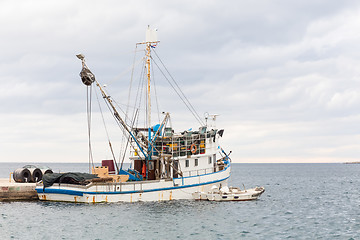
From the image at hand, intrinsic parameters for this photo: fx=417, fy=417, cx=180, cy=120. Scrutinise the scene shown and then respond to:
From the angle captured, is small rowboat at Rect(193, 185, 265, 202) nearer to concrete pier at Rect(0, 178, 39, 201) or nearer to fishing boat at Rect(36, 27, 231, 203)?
fishing boat at Rect(36, 27, 231, 203)

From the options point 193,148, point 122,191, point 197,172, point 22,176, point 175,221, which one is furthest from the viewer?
point 22,176

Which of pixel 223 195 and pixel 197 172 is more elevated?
pixel 197 172

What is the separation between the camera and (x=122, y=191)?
38125 mm

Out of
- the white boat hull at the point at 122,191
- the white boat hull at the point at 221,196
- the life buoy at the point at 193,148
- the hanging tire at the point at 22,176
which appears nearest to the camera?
the white boat hull at the point at 122,191

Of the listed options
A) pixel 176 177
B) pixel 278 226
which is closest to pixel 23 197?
pixel 176 177

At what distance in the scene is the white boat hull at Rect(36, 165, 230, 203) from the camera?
37562 mm

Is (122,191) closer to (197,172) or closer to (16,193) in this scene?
(197,172)

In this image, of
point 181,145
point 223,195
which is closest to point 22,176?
point 181,145

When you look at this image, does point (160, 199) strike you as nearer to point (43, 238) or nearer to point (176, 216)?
point (176, 216)

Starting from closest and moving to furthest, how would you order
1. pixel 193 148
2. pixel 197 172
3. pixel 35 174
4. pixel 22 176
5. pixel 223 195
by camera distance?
pixel 223 195, pixel 193 148, pixel 197 172, pixel 22 176, pixel 35 174

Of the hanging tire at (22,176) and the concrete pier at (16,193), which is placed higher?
the hanging tire at (22,176)

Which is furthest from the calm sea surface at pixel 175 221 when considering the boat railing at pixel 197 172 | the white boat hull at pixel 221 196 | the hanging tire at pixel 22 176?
the hanging tire at pixel 22 176

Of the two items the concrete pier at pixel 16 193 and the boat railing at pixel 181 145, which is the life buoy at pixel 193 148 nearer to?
the boat railing at pixel 181 145

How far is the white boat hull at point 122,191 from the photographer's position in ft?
123
